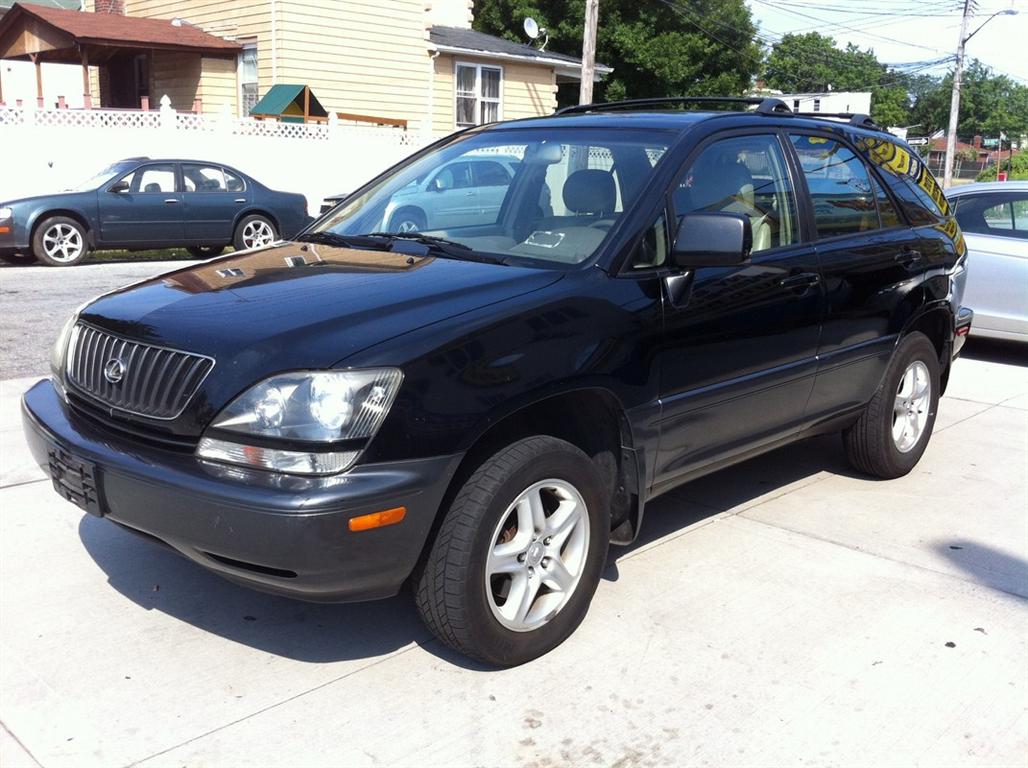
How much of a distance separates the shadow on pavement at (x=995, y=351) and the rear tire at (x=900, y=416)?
13.4ft

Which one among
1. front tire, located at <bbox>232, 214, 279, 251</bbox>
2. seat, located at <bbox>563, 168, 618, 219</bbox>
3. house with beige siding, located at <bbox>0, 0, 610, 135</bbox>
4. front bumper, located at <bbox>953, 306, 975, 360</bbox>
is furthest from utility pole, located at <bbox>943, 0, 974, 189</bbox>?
seat, located at <bbox>563, 168, 618, 219</bbox>

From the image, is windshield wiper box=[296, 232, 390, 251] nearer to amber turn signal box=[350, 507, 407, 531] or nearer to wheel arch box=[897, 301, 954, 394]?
amber turn signal box=[350, 507, 407, 531]

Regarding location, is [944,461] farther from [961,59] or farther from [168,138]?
[961,59]

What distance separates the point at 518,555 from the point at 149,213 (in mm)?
12530

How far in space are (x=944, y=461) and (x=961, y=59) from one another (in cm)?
3814

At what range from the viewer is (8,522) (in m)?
4.73

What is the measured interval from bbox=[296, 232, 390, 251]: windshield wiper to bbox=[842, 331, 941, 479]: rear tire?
267cm

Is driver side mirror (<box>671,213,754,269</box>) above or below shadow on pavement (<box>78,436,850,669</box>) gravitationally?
above

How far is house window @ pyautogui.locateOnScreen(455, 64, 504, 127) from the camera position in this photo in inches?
985

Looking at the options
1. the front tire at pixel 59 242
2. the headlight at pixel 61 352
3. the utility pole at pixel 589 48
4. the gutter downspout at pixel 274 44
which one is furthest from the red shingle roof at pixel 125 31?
the headlight at pixel 61 352

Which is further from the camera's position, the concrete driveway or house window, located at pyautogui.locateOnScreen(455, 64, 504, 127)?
house window, located at pyautogui.locateOnScreen(455, 64, 504, 127)

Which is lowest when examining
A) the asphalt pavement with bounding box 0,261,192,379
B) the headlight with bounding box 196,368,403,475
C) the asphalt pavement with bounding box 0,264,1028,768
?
the asphalt pavement with bounding box 0,264,1028,768

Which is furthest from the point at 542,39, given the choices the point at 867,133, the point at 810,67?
the point at 810,67

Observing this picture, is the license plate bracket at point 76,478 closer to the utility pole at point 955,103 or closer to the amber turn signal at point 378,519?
the amber turn signal at point 378,519
